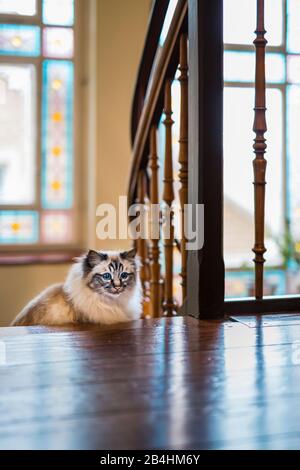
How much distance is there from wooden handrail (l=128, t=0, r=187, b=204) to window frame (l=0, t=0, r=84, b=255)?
1995 mm

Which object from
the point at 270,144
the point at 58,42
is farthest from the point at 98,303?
the point at 270,144

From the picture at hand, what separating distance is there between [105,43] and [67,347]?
139 inches

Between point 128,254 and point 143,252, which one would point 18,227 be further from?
point 128,254

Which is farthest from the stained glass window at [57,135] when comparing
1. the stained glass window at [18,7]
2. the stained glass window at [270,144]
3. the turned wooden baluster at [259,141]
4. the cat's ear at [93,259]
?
the turned wooden baluster at [259,141]

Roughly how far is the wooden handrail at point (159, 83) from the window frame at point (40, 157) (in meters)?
1.99

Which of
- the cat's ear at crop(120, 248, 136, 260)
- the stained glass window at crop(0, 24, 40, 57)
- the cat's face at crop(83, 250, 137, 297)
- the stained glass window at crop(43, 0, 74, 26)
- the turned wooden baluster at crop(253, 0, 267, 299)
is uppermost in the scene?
the stained glass window at crop(43, 0, 74, 26)

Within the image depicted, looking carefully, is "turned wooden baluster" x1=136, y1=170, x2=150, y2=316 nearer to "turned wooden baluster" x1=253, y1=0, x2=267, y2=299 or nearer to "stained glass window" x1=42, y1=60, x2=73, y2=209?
"turned wooden baluster" x1=253, y1=0, x2=267, y2=299

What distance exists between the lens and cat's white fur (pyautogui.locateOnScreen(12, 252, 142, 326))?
1.97 m

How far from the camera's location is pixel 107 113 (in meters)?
4.47

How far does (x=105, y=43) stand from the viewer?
445 centimetres

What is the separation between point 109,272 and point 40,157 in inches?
113

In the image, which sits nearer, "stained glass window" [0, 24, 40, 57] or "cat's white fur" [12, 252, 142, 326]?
"cat's white fur" [12, 252, 142, 326]

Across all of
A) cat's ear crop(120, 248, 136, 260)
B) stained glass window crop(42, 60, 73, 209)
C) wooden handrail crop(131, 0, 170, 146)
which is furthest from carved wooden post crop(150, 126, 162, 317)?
stained glass window crop(42, 60, 73, 209)

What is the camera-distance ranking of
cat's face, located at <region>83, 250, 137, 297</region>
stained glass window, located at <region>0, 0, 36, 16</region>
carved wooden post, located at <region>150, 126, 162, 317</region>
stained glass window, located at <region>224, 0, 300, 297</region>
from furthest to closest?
stained glass window, located at <region>224, 0, 300, 297</region> → stained glass window, located at <region>0, 0, 36, 16</region> → carved wooden post, located at <region>150, 126, 162, 317</region> → cat's face, located at <region>83, 250, 137, 297</region>
